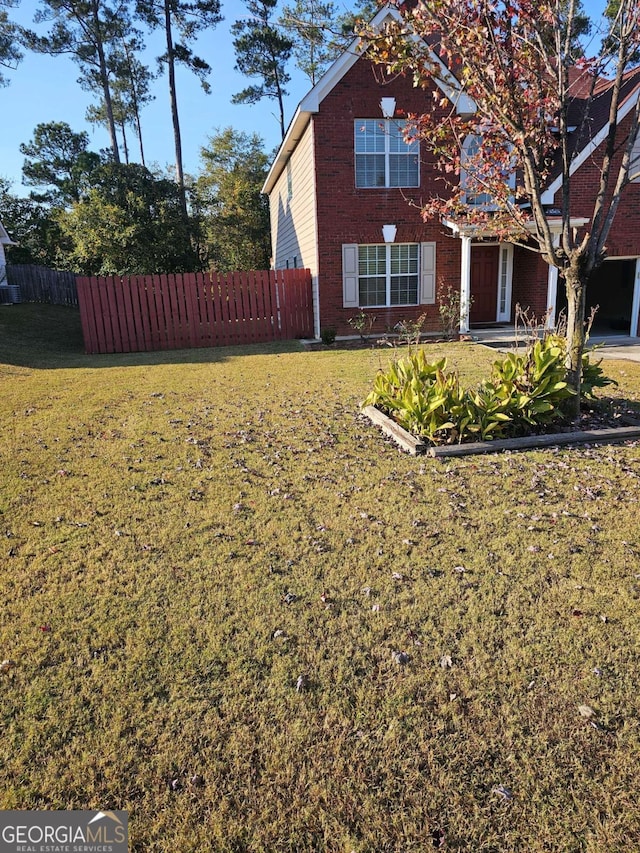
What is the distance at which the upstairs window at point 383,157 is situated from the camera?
538 inches

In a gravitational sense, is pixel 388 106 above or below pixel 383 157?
above

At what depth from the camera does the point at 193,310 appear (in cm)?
1490

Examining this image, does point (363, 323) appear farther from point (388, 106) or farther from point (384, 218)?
point (388, 106)

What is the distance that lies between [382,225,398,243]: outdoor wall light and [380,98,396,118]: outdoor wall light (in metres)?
2.59

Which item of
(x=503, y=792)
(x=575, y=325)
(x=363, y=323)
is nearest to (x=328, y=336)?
(x=363, y=323)

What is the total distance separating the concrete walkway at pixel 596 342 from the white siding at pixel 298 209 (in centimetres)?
475

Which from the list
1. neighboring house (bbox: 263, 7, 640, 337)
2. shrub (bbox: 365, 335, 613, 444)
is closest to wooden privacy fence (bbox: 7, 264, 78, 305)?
neighboring house (bbox: 263, 7, 640, 337)

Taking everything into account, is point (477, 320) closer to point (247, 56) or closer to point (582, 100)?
point (582, 100)

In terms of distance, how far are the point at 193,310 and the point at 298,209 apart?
15.1ft

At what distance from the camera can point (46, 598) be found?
10.3ft

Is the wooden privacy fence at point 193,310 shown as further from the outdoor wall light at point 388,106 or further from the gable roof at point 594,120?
the gable roof at point 594,120

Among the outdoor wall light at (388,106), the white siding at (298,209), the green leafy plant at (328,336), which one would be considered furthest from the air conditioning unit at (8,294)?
the outdoor wall light at (388,106)

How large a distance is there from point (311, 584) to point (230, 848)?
153 cm

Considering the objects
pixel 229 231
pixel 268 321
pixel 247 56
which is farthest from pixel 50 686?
pixel 247 56
